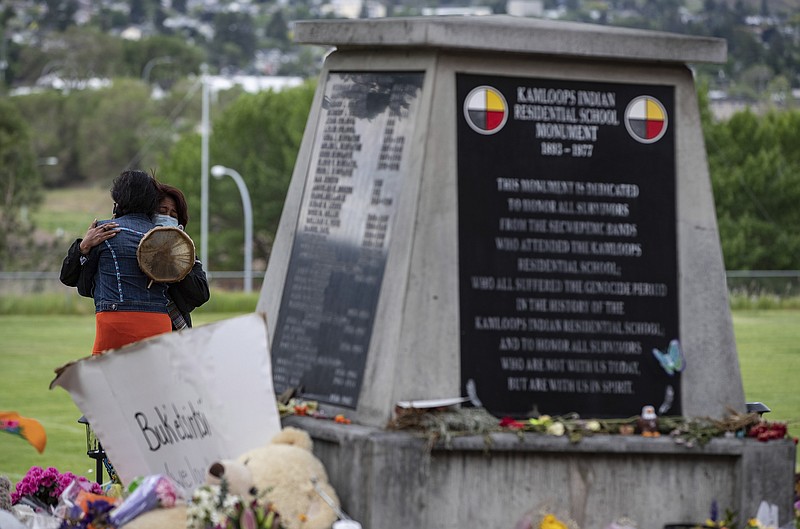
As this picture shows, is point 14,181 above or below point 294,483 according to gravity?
above

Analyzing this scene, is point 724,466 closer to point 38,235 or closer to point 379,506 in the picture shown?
point 379,506

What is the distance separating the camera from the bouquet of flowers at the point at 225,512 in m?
5.45

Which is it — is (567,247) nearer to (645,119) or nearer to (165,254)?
(645,119)

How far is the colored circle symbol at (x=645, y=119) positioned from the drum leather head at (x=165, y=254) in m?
2.26

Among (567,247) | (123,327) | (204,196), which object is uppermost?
(204,196)

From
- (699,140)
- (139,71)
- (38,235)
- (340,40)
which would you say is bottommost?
(699,140)

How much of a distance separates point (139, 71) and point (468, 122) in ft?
449

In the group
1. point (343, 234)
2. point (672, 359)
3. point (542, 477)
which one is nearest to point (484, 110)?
point (343, 234)

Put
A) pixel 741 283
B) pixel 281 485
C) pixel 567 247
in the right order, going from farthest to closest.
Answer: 1. pixel 741 283
2. pixel 567 247
3. pixel 281 485

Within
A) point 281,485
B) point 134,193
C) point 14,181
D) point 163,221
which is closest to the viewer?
point 281,485

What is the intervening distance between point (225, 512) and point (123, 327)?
215 centimetres

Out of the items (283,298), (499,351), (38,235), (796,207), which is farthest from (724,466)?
(38,235)

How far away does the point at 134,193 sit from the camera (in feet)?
24.8

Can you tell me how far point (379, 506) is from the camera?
18.9ft
